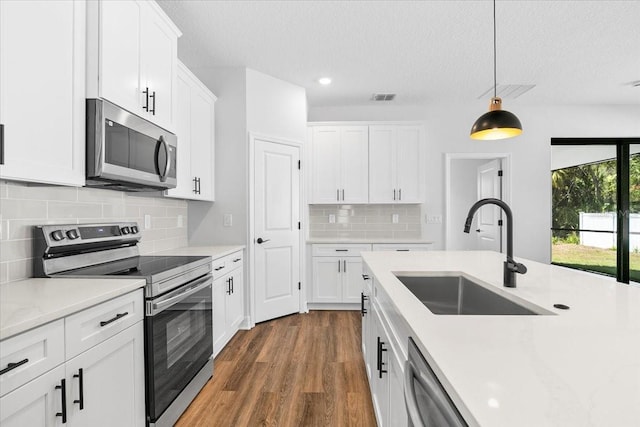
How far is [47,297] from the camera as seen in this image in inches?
51.4

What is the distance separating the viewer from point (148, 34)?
215 cm

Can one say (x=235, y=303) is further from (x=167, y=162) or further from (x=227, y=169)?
(x=167, y=162)

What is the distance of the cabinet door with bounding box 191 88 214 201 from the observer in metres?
3.13

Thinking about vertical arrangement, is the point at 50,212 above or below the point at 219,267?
above

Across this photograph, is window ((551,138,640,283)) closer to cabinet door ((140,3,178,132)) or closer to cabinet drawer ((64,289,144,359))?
cabinet door ((140,3,178,132))

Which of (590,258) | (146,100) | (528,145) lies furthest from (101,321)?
(590,258)

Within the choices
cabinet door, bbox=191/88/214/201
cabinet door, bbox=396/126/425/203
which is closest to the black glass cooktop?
cabinet door, bbox=191/88/214/201

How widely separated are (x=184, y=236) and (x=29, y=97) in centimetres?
230

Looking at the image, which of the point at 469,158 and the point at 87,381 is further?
the point at 469,158

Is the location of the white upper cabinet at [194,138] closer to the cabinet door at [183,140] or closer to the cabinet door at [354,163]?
the cabinet door at [183,140]

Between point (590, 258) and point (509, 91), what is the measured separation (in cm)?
296

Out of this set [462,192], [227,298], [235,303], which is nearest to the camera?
[227,298]

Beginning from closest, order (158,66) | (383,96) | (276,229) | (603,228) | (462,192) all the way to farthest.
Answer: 1. (158,66)
2. (276,229)
3. (383,96)
4. (603,228)
5. (462,192)

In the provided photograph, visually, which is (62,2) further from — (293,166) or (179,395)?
(293,166)
